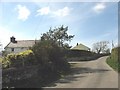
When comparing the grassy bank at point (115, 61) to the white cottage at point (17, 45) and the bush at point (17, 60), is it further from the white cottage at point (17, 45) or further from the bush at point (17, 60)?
the white cottage at point (17, 45)

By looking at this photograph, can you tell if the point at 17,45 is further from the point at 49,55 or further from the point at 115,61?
the point at 49,55

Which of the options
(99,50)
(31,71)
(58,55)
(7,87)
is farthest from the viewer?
(99,50)

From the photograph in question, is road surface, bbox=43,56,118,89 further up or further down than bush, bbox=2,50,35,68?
further down

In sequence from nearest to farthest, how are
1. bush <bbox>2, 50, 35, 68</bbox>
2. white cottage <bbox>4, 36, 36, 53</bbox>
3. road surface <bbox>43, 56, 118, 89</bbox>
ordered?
road surface <bbox>43, 56, 118, 89</bbox> < bush <bbox>2, 50, 35, 68</bbox> < white cottage <bbox>4, 36, 36, 53</bbox>

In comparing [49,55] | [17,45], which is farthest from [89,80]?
[17,45]

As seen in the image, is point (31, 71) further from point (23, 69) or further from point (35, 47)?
point (35, 47)

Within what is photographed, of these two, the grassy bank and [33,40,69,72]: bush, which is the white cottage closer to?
the grassy bank

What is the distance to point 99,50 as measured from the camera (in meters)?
109

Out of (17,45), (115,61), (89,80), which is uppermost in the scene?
(17,45)

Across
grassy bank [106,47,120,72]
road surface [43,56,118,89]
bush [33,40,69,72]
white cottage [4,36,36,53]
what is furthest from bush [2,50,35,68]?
white cottage [4,36,36,53]

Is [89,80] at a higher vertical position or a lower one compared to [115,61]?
lower

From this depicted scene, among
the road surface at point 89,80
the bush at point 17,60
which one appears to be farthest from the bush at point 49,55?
the road surface at point 89,80

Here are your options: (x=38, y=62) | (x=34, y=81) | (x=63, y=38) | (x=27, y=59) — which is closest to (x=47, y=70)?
(x=38, y=62)

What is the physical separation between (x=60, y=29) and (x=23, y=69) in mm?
37952
